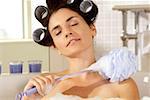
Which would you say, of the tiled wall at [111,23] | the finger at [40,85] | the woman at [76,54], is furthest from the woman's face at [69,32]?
the tiled wall at [111,23]

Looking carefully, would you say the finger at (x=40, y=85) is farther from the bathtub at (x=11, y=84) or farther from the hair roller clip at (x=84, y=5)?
the bathtub at (x=11, y=84)

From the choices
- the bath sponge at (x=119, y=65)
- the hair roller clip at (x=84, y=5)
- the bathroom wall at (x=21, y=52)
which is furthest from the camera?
the bathroom wall at (x=21, y=52)

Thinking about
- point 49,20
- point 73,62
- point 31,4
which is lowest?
point 73,62

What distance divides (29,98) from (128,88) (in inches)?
10.7

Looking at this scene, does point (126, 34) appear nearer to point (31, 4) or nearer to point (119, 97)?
point (31, 4)

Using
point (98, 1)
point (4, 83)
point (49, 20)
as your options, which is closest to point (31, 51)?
point (4, 83)

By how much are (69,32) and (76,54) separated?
7cm

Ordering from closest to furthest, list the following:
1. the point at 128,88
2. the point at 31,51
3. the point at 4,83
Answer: the point at 128,88
the point at 4,83
the point at 31,51

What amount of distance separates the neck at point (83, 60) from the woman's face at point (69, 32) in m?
0.01

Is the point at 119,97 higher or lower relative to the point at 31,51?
lower

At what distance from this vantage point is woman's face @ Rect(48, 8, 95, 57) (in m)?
0.85

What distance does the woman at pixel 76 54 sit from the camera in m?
0.82

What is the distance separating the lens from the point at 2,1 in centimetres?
125

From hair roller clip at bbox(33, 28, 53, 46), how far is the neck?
93mm
